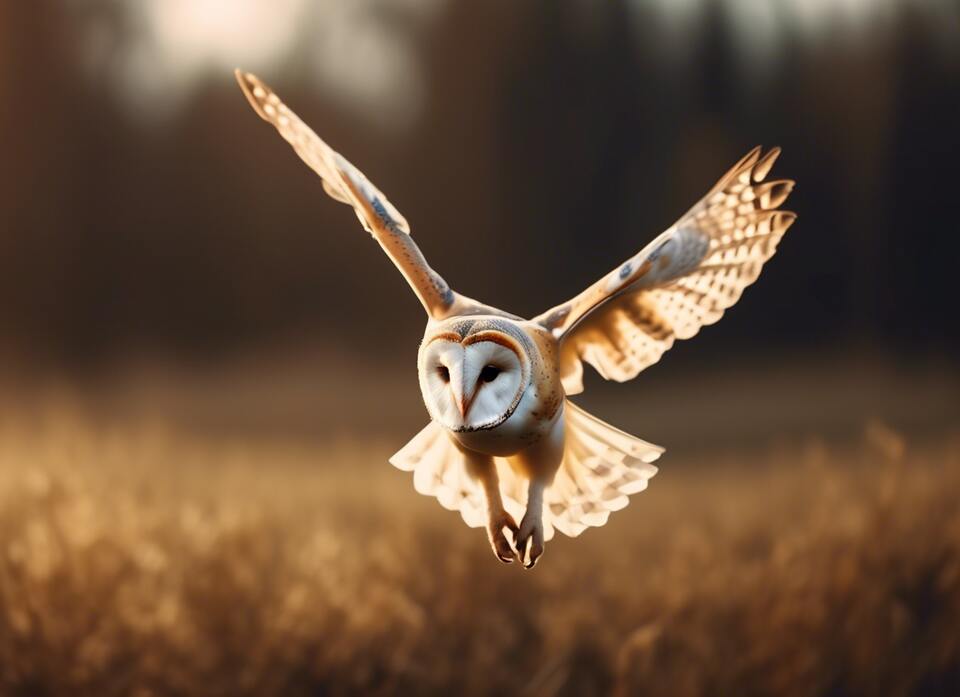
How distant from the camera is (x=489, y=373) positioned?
44 centimetres

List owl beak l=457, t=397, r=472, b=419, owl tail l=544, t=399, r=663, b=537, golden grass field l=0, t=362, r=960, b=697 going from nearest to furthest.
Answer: owl beak l=457, t=397, r=472, b=419, owl tail l=544, t=399, r=663, b=537, golden grass field l=0, t=362, r=960, b=697

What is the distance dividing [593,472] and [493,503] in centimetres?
9

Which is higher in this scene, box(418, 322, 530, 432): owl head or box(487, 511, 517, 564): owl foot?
box(418, 322, 530, 432): owl head

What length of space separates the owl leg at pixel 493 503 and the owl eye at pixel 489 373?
56 mm

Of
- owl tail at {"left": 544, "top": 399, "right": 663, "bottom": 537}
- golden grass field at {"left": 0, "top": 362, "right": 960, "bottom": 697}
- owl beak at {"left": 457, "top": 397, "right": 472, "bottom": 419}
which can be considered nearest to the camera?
owl beak at {"left": 457, "top": 397, "right": 472, "bottom": 419}

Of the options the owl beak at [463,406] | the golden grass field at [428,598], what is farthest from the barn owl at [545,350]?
the golden grass field at [428,598]

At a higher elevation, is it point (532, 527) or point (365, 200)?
point (365, 200)

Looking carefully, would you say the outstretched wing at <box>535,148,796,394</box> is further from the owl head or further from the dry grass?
the dry grass

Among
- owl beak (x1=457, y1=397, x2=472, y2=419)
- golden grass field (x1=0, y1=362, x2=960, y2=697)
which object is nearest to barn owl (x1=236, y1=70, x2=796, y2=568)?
owl beak (x1=457, y1=397, x2=472, y2=419)

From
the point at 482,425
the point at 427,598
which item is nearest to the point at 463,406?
the point at 482,425

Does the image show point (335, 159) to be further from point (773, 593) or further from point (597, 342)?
point (773, 593)

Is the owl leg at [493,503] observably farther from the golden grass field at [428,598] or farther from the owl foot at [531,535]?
the golden grass field at [428,598]

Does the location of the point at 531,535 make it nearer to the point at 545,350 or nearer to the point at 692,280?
the point at 545,350

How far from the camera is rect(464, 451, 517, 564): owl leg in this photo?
1.57 ft
